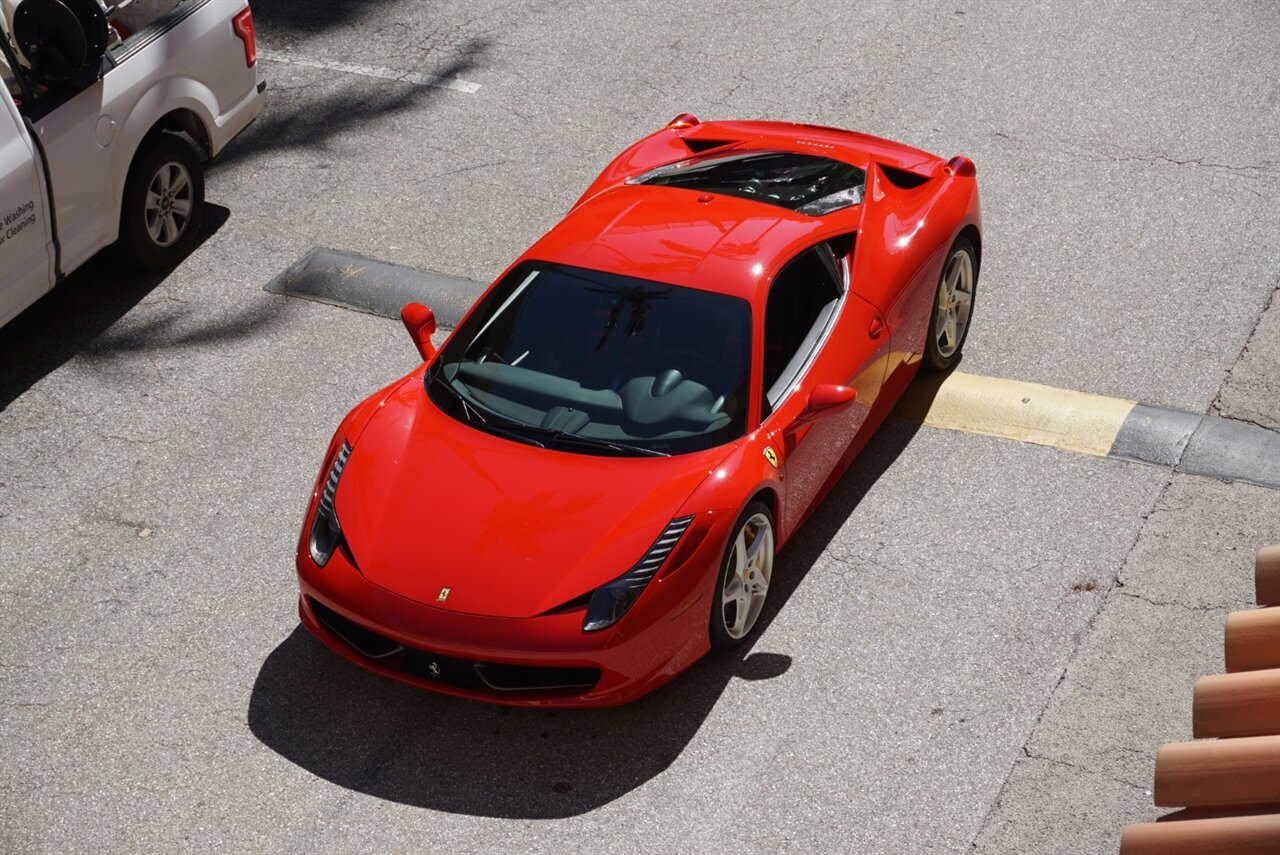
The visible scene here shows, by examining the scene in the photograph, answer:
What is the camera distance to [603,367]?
6.14 metres

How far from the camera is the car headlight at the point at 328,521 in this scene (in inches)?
230

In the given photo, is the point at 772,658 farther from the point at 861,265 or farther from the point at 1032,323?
the point at 1032,323

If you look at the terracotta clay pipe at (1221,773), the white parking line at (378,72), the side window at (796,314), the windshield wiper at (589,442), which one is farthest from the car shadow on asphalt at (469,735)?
the white parking line at (378,72)

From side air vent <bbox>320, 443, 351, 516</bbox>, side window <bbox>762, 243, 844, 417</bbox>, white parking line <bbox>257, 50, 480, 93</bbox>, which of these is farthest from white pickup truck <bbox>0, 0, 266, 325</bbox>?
side window <bbox>762, 243, 844, 417</bbox>

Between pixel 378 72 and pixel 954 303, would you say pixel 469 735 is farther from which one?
pixel 378 72

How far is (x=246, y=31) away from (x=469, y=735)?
16.8 feet

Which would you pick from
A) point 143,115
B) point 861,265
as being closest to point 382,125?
point 143,115

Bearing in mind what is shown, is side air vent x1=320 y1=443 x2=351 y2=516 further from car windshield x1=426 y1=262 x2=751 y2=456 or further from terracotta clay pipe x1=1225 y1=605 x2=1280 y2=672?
terracotta clay pipe x1=1225 y1=605 x2=1280 y2=672

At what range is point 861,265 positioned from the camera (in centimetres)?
681

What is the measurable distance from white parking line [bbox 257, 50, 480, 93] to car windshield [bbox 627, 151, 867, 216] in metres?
3.58

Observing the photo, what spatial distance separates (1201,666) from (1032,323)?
8.59ft

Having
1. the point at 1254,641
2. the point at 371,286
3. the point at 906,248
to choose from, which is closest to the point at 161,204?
the point at 371,286

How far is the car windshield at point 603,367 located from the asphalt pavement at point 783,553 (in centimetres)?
94

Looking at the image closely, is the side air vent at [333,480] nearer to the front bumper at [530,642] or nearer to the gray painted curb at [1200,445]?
the front bumper at [530,642]
